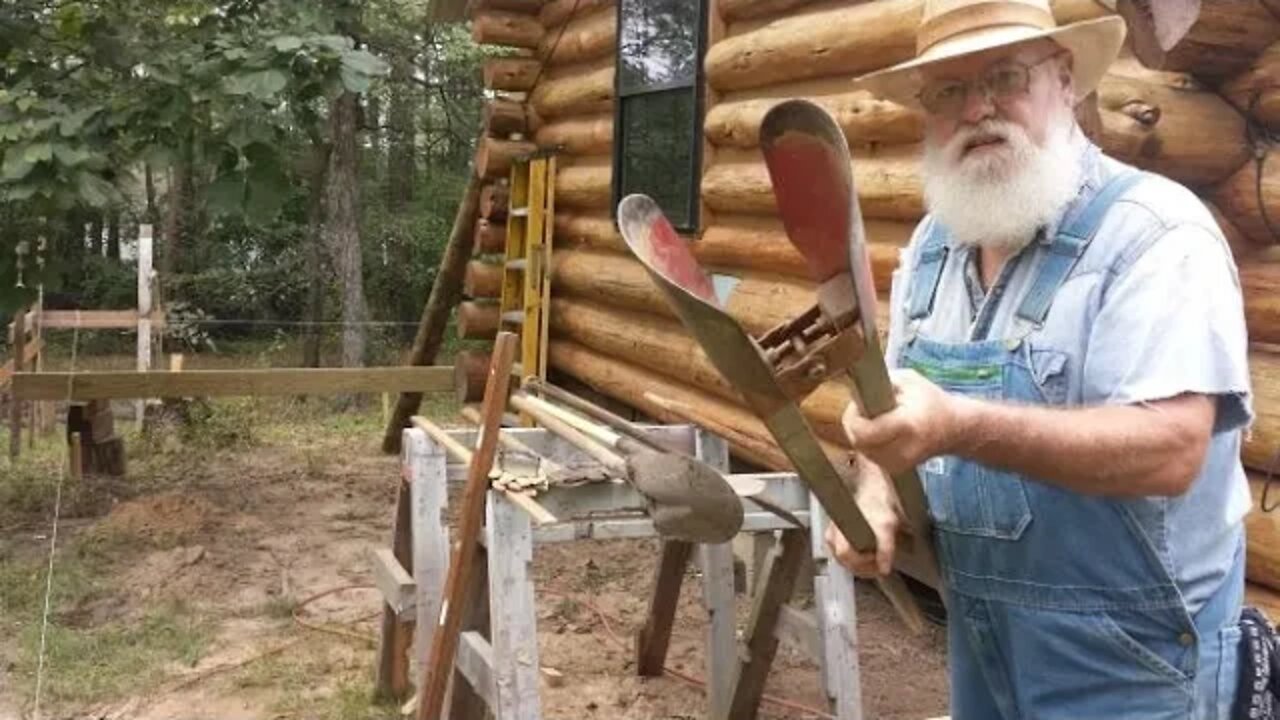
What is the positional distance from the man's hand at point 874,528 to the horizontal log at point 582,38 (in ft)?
20.7

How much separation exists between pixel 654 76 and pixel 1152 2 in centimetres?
432

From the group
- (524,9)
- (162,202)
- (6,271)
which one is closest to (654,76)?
(524,9)

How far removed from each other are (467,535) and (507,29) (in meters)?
6.59

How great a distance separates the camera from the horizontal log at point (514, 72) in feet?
31.9

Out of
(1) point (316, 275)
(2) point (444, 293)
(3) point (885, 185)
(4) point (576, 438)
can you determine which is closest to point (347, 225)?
(1) point (316, 275)

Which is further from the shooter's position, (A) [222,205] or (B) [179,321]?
(B) [179,321]

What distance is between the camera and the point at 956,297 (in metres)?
2.03

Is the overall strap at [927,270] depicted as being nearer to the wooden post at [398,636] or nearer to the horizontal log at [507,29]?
the wooden post at [398,636]

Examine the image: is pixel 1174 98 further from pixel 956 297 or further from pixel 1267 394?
pixel 956 297

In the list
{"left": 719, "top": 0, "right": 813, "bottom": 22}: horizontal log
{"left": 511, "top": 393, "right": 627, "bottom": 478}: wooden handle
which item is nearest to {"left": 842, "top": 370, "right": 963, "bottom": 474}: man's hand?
{"left": 511, "top": 393, "right": 627, "bottom": 478}: wooden handle

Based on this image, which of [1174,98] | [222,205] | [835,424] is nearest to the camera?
[1174,98]

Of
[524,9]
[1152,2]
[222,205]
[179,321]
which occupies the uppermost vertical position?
[524,9]

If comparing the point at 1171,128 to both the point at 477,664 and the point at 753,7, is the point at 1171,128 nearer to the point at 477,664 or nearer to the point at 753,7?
the point at 477,664

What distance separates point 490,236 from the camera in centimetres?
955
